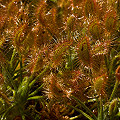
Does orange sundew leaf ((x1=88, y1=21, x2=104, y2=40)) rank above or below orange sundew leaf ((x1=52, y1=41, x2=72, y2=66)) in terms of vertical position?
above

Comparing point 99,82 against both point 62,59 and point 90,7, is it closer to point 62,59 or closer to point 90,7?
point 62,59

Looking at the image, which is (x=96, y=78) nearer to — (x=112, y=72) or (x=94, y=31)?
(x=94, y=31)

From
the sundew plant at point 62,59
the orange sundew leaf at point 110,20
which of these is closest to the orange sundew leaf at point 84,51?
the sundew plant at point 62,59

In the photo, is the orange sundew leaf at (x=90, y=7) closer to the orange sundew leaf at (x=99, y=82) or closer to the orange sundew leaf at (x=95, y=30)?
the orange sundew leaf at (x=95, y=30)

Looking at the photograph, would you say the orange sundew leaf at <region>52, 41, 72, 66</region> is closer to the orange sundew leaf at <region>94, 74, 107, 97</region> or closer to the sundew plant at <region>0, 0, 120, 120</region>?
the sundew plant at <region>0, 0, 120, 120</region>

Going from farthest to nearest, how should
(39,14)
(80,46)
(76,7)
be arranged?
(76,7), (39,14), (80,46)

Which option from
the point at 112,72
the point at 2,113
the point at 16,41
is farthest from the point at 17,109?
the point at 112,72

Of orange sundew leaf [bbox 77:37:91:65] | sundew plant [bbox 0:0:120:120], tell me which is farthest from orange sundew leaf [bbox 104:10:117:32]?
orange sundew leaf [bbox 77:37:91:65]

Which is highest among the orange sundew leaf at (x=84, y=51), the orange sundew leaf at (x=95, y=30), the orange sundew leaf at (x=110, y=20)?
the orange sundew leaf at (x=110, y=20)

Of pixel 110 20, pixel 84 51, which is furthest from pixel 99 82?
pixel 110 20
